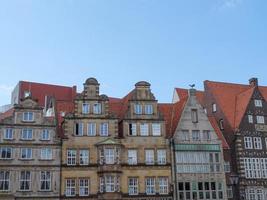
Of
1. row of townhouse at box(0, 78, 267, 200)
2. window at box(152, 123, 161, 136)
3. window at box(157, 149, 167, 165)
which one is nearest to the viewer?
row of townhouse at box(0, 78, 267, 200)

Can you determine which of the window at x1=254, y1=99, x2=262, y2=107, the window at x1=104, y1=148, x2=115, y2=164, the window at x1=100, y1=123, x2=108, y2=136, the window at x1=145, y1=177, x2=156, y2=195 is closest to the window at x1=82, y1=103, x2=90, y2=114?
the window at x1=100, y1=123, x2=108, y2=136

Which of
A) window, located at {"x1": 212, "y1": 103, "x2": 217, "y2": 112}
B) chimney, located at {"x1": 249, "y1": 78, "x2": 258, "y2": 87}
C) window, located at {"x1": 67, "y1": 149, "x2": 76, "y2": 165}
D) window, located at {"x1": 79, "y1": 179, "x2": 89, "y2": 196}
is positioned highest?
chimney, located at {"x1": 249, "y1": 78, "x2": 258, "y2": 87}

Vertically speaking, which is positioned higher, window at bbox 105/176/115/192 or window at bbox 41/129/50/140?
window at bbox 41/129/50/140

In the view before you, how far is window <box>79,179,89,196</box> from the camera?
42.5m

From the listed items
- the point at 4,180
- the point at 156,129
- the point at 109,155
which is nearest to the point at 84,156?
the point at 109,155

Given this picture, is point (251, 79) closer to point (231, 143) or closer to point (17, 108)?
point (231, 143)

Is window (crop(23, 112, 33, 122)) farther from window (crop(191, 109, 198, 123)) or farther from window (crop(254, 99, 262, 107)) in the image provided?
window (crop(254, 99, 262, 107))

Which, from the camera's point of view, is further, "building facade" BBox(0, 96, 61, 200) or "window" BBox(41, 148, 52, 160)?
"window" BBox(41, 148, 52, 160)

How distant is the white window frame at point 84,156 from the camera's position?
43281 millimetres

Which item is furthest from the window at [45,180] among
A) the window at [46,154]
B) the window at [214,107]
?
the window at [214,107]

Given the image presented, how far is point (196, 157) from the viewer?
46.4 meters

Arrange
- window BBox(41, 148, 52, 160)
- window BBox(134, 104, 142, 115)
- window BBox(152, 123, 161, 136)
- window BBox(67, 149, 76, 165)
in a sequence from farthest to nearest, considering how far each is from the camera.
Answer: window BBox(134, 104, 142, 115) → window BBox(152, 123, 161, 136) → window BBox(67, 149, 76, 165) → window BBox(41, 148, 52, 160)

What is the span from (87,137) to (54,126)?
334cm

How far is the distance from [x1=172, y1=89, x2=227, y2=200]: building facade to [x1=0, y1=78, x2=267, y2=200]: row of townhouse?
0.10m
